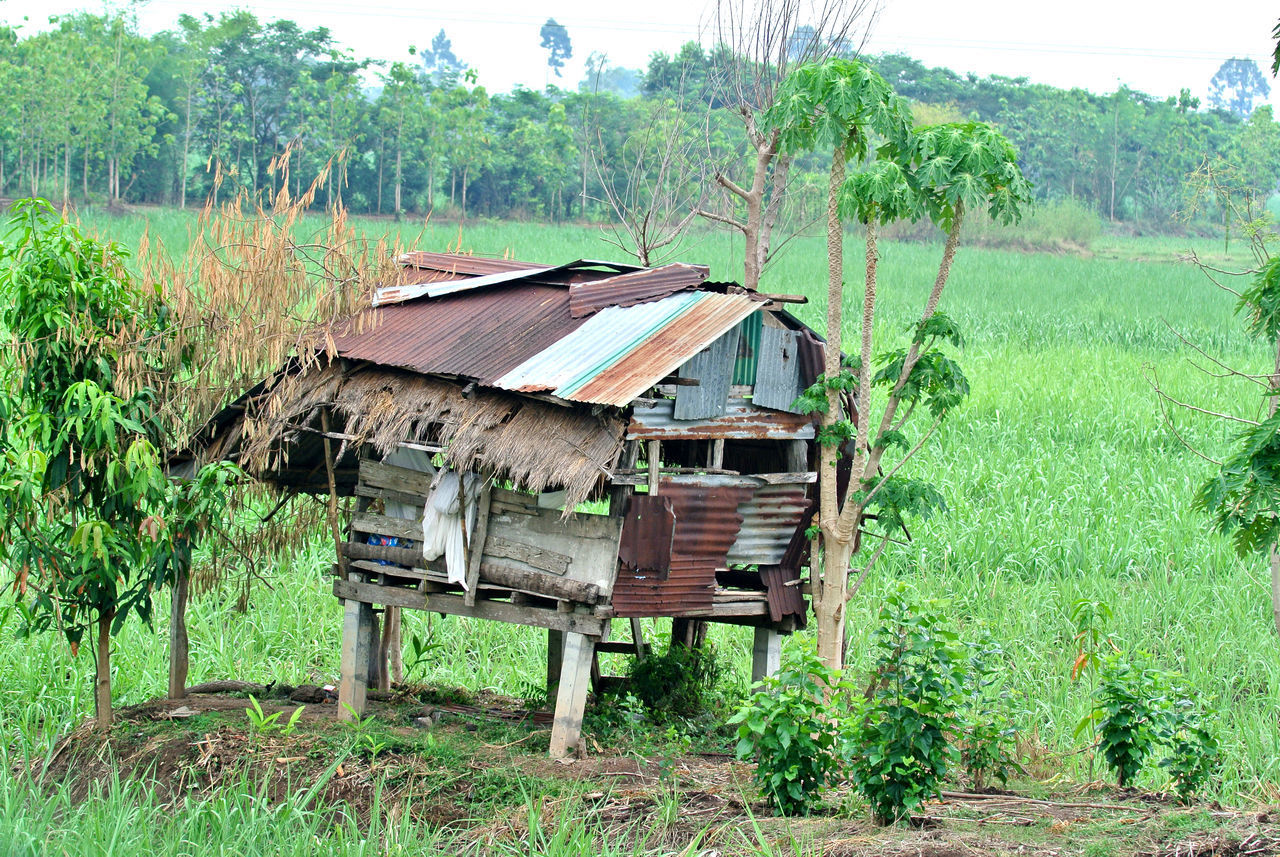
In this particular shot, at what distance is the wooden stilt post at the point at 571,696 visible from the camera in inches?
265

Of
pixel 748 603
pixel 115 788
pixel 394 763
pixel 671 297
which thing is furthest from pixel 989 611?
pixel 115 788

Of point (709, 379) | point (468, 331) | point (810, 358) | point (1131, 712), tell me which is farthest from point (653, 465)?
point (1131, 712)

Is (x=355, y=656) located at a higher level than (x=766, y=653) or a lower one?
lower

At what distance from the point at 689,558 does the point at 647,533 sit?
0.35 meters

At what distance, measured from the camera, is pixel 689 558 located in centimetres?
679

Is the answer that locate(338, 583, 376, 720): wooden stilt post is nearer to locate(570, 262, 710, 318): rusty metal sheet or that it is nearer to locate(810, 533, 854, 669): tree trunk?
locate(570, 262, 710, 318): rusty metal sheet

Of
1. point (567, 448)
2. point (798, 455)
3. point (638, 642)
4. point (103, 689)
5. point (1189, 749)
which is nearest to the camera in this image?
point (1189, 749)

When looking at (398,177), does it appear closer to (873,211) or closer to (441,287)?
(441,287)

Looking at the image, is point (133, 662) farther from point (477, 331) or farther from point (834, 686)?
point (834, 686)

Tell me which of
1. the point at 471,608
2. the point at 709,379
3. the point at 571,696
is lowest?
the point at 571,696

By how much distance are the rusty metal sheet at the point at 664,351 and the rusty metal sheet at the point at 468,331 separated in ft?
2.38

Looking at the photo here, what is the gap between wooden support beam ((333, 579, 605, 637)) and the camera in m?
6.69

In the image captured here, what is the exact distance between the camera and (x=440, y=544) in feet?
23.4

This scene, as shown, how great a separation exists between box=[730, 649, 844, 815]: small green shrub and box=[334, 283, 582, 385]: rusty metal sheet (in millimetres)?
2410
